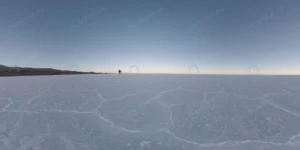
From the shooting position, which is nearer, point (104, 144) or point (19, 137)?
point (104, 144)

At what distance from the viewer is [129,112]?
1164 centimetres

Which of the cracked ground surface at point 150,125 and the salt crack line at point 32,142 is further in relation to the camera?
the cracked ground surface at point 150,125

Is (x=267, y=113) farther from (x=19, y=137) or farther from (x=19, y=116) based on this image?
→ (x=19, y=116)

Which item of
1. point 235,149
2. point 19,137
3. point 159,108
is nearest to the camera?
point 235,149

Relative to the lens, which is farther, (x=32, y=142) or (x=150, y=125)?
(x=150, y=125)

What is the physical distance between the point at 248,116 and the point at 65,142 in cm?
1316

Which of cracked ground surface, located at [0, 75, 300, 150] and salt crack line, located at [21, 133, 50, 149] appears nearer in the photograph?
salt crack line, located at [21, 133, 50, 149]

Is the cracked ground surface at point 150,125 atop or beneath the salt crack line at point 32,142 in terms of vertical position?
atop

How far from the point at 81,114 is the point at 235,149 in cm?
1123

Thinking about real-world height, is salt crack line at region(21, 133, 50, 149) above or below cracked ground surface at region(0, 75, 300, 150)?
below

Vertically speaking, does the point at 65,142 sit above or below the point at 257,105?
below

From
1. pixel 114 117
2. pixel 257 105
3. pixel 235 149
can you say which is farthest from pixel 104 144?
pixel 257 105

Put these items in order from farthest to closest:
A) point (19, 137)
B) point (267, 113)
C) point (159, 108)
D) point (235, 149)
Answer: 1. point (159, 108)
2. point (267, 113)
3. point (19, 137)
4. point (235, 149)

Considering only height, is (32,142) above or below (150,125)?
below
